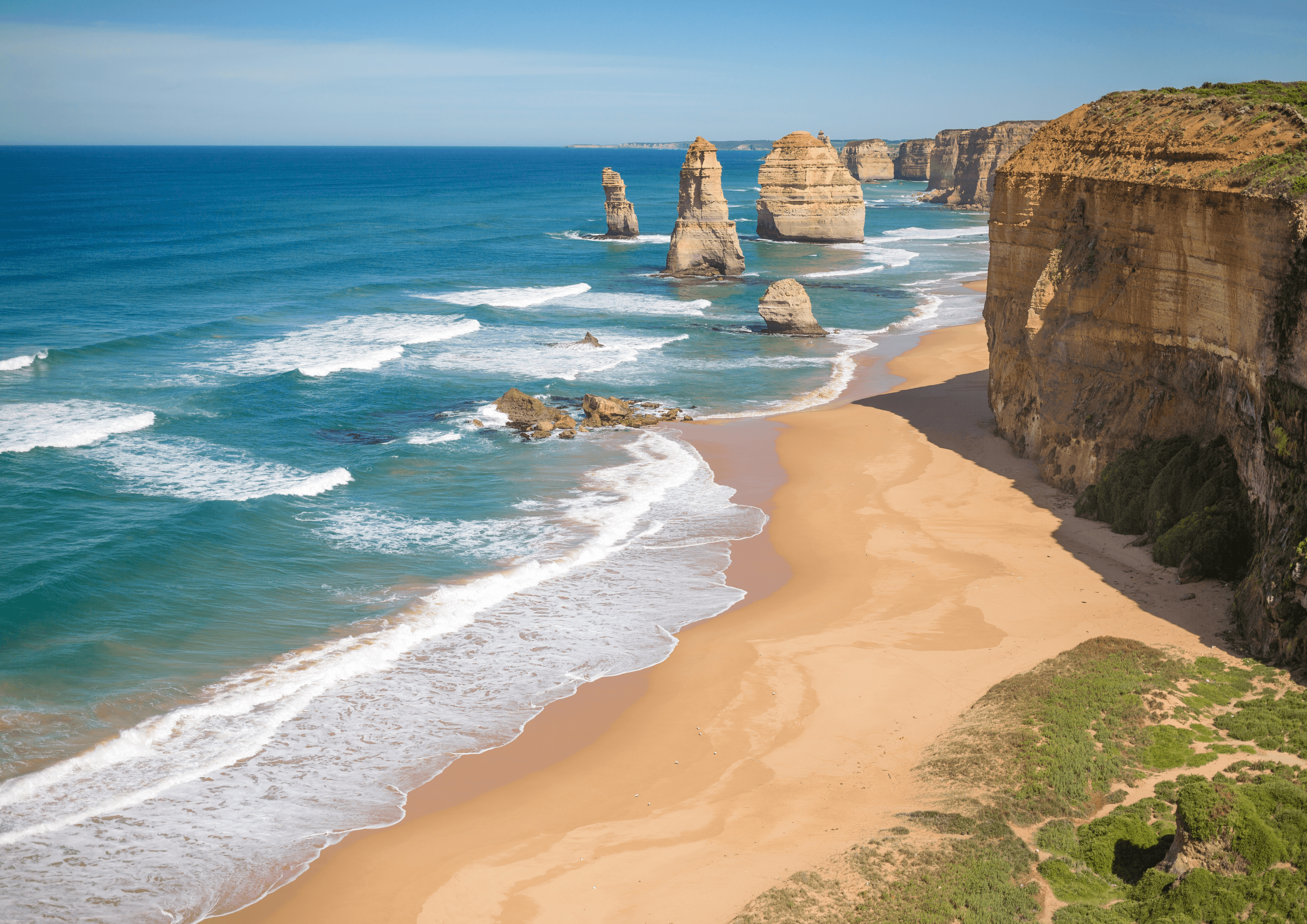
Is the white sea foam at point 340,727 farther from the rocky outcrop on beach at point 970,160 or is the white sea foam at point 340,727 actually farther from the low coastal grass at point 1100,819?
the rocky outcrop on beach at point 970,160

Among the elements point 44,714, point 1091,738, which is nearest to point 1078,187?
point 1091,738

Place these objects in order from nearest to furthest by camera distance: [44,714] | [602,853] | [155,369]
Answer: [602,853]
[44,714]
[155,369]

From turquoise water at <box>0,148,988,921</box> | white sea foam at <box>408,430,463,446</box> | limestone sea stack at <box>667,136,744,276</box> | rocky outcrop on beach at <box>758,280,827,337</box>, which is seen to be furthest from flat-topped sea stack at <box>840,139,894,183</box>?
white sea foam at <box>408,430,463,446</box>

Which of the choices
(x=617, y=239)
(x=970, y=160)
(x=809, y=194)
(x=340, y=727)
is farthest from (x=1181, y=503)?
(x=970, y=160)

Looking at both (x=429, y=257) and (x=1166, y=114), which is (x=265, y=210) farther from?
(x=1166, y=114)

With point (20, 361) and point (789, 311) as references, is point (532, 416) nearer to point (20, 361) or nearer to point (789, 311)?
point (789, 311)

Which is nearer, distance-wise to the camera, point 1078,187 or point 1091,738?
point 1091,738
